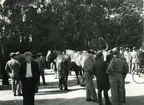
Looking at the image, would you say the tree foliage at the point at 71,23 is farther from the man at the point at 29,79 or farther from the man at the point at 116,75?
the man at the point at 29,79

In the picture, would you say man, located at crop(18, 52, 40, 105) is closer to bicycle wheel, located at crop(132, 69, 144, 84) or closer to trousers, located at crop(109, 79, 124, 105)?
trousers, located at crop(109, 79, 124, 105)

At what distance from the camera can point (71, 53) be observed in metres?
25.8

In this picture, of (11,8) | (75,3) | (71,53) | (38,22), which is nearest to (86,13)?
(75,3)

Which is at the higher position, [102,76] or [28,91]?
[102,76]

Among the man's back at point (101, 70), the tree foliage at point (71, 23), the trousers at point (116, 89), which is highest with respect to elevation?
the tree foliage at point (71, 23)

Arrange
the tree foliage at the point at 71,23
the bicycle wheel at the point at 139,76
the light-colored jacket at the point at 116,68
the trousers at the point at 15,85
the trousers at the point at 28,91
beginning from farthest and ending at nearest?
the tree foliage at the point at 71,23
the bicycle wheel at the point at 139,76
the trousers at the point at 15,85
the light-colored jacket at the point at 116,68
the trousers at the point at 28,91

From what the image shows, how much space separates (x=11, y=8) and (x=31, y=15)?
13.7 ft

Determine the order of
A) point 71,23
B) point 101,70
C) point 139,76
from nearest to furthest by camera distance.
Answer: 1. point 101,70
2. point 139,76
3. point 71,23

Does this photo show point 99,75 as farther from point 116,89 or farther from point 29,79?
point 29,79

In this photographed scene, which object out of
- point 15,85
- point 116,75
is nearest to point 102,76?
point 116,75

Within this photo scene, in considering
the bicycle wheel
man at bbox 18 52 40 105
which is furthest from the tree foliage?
man at bbox 18 52 40 105

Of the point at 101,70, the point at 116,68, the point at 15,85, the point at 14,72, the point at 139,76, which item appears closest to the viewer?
the point at 116,68

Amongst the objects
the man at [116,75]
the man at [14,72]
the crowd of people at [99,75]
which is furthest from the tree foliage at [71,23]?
the man at [116,75]

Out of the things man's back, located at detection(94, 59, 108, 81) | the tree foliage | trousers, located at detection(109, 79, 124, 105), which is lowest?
trousers, located at detection(109, 79, 124, 105)
